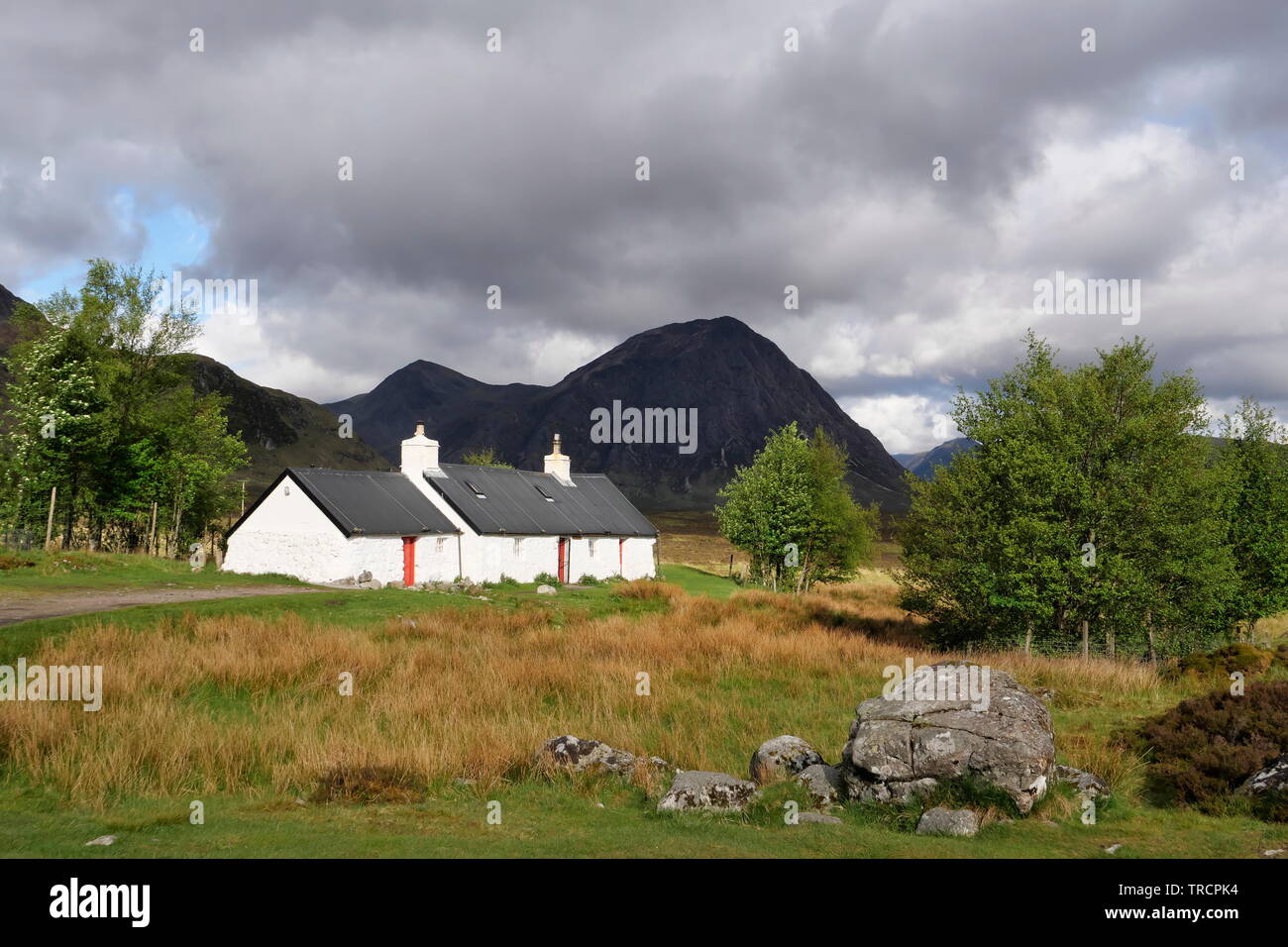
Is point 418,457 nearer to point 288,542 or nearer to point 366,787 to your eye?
point 288,542

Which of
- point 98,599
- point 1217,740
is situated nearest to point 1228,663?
point 1217,740

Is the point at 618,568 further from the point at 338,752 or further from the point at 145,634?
the point at 338,752

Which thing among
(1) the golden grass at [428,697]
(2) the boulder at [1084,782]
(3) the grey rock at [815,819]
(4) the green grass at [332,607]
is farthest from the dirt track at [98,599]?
(2) the boulder at [1084,782]

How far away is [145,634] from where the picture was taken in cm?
1877

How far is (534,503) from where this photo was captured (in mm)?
49500

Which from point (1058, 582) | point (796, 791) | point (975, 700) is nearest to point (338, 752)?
point (796, 791)

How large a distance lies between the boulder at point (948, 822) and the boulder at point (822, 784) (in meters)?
1.40

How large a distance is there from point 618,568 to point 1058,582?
31018mm

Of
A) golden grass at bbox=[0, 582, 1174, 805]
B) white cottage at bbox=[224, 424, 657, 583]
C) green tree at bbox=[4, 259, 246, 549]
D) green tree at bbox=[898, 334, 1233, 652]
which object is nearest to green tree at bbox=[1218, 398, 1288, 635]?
green tree at bbox=[898, 334, 1233, 652]

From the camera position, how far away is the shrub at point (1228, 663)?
20.4 metres

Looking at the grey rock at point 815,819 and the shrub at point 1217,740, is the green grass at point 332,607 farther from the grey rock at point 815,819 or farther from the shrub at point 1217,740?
the shrub at point 1217,740

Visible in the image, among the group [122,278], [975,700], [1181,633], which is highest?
[122,278]

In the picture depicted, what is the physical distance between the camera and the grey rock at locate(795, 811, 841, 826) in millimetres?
9781

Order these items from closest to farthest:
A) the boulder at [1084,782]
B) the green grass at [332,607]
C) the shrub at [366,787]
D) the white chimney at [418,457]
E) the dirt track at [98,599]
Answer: the shrub at [366,787]
the boulder at [1084,782]
the green grass at [332,607]
the dirt track at [98,599]
the white chimney at [418,457]
